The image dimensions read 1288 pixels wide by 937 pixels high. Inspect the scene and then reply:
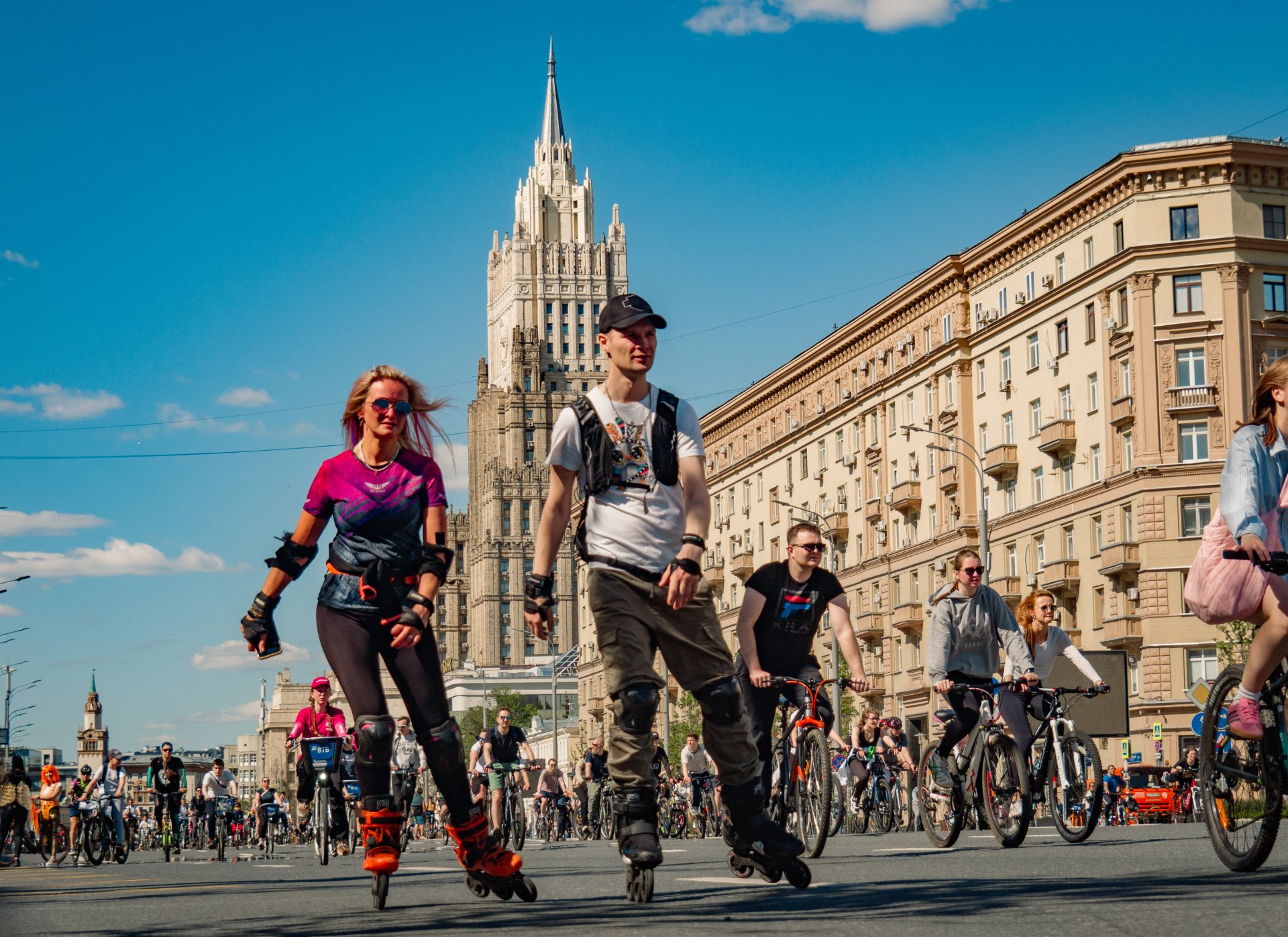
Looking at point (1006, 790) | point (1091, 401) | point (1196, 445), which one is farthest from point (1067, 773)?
point (1091, 401)

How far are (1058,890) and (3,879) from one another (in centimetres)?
1162

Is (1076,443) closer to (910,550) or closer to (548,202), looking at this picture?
(910,550)

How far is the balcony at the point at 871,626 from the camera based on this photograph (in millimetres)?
70688

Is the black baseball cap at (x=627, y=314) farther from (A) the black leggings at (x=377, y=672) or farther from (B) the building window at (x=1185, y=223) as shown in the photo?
(B) the building window at (x=1185, y=223)

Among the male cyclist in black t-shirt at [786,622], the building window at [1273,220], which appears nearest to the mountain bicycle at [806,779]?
the male cyclist in black t-shirt at [786,622]

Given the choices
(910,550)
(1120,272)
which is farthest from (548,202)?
(1120,272)

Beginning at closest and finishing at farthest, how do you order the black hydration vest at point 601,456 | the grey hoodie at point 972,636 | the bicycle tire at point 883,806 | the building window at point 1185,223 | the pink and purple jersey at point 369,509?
the black hydration vest at point 601,456 < the pink and purple jersey at point 369,509 < the grey hoodie at point 972,636 < the bicycle tire at point 883,806 < the building window at point 1185,223

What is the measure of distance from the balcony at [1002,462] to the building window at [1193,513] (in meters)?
8.24

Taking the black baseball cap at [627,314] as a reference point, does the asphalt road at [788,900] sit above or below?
below

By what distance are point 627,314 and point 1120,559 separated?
1912 inches

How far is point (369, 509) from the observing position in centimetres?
760

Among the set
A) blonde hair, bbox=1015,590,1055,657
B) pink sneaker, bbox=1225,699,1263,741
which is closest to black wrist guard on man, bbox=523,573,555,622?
pink sneaker, bbox=1225,699,1263,741

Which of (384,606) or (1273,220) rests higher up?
(1273,220)

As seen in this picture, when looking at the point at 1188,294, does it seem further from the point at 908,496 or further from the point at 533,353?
the point at 533,353
